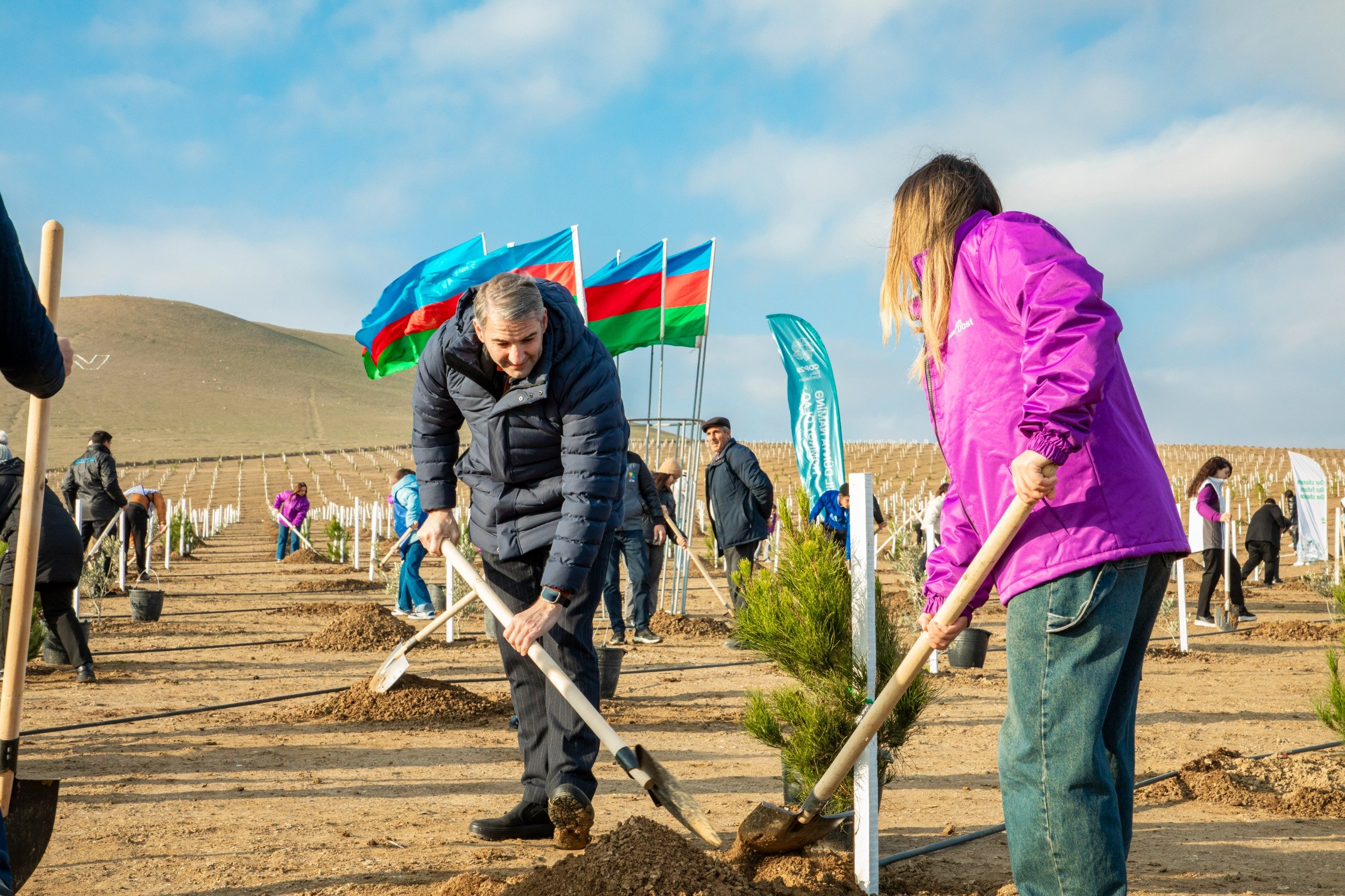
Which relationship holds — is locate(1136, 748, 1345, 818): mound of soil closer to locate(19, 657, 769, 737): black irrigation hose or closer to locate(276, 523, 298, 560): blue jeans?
locate(19, 657, 769, 737): black irrigation hose

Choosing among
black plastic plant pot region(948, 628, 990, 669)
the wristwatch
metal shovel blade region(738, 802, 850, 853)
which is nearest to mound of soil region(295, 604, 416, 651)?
black plastic plant pot region(948, 628, 990, 669)

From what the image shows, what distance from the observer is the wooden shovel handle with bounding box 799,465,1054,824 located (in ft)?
7.20

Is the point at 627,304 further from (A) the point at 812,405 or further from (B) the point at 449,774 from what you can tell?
(B) the point at 449,774

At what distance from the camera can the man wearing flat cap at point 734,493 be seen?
9680 millimetres

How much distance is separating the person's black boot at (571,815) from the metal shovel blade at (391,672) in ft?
7.30

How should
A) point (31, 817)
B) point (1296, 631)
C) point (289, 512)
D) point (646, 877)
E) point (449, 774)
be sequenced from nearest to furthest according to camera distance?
point (646, 877)
point (31, 817)
point (449, 774)
point (1296, 631)
point (289, 512)

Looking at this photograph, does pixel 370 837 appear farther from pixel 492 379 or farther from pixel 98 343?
pixel 98 343

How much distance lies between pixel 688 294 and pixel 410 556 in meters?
4.36

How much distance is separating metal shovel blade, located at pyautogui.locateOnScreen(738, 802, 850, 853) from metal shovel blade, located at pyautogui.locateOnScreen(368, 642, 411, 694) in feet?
9.35

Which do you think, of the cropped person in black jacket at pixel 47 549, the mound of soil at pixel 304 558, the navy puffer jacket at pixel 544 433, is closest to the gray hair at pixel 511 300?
the navy puffer jacket at pixel 544 433

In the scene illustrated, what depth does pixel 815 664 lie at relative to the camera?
351 centimetres

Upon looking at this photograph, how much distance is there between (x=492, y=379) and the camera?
3512mm

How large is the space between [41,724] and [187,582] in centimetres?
1182

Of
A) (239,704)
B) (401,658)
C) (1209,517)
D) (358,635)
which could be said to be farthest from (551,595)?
(1209,517)
